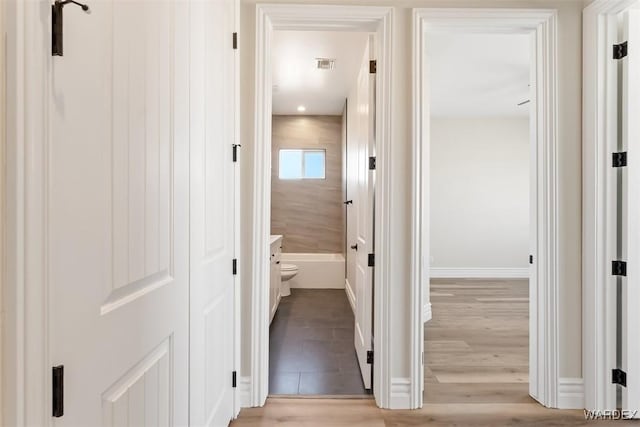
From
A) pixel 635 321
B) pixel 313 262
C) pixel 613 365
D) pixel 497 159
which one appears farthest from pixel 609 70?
pixel 497 159

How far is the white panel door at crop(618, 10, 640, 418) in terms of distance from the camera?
2.02 metres

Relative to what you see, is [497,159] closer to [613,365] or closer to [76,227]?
[613,365]

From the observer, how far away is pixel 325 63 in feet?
12.4

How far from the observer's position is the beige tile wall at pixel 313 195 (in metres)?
5.99

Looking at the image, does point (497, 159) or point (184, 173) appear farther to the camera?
point (497, 159)

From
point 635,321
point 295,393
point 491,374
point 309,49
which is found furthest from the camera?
point 309,49

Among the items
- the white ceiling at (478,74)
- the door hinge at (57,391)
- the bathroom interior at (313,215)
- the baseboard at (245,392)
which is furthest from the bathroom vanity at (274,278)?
the door hinge at (57,391)

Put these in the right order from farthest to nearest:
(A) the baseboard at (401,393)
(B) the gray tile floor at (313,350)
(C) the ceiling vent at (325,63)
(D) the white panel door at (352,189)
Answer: (C) the ceiling vent at (325,63), (D) the white panel door at (352,189), (B) the gray tile floor at (313,350), (A) the baseboard at (401,393)

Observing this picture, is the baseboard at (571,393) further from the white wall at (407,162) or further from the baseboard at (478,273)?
the baseboard at (478,273)

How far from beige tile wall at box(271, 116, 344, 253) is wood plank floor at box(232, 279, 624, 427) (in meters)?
2.49

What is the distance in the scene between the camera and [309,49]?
11.4 ft

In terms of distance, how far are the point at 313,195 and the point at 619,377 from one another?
14.8 ft

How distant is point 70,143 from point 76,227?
0.16 metres

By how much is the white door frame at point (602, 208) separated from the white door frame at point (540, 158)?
0.18 m
